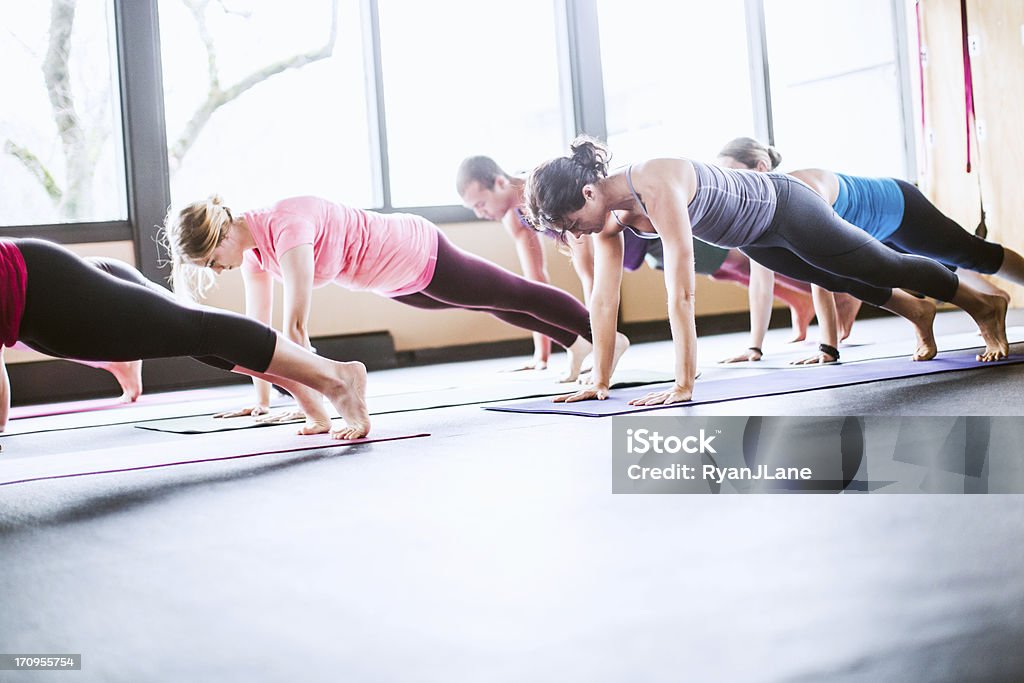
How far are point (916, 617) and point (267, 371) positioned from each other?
5.14ft

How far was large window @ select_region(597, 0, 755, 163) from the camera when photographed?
6352 millimetres

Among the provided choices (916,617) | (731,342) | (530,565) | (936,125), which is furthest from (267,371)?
(936,125)

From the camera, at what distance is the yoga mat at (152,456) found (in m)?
2.15

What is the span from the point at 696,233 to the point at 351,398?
112cm

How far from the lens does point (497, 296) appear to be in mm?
3301

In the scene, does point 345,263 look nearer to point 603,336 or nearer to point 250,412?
point 250,412

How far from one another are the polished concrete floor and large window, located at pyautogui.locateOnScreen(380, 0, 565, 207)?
13.5ft

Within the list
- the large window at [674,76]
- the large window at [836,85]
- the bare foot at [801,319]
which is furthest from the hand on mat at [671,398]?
the large window at [836,85]

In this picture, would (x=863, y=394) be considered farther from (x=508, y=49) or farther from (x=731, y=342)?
(x=508, y=49)

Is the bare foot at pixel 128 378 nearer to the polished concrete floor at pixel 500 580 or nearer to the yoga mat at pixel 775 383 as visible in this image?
the yoga mat at pixel 775 383

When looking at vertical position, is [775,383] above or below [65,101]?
below

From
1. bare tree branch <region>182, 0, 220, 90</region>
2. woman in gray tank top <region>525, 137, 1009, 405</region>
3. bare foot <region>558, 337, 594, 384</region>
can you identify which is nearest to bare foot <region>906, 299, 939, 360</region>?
woman in gray tank top <region>525, 137, 1009, 405</region>

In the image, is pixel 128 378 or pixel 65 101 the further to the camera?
pixel 65 101

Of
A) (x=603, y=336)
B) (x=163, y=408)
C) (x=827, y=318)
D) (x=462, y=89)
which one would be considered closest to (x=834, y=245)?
(x=603, y=336)
